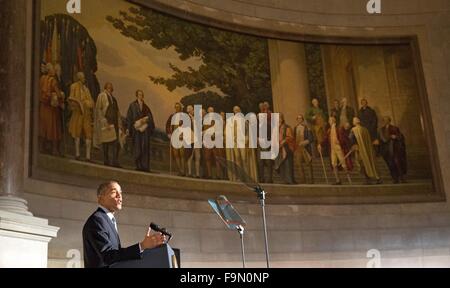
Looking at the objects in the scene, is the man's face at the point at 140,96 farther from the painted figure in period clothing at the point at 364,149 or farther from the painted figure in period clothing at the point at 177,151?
the painted figure in period clothing at the point at 364,149

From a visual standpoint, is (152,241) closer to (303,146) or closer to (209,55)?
(209,55)

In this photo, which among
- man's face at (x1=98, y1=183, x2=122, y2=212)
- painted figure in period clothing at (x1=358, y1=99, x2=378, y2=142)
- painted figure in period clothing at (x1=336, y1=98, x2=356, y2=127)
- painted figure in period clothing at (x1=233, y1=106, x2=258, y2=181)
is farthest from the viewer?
painted figure in period clothing at (x1=358, y1=99, x2=378, y2=142)

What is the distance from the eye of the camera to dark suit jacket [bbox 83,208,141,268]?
3.97m

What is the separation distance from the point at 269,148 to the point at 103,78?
13.4ft

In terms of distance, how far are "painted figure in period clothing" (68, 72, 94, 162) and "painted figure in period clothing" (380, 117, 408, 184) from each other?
23.3 ft

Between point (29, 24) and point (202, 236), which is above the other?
point (29, 24)

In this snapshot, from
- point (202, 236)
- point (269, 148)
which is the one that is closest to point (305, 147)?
point (269, 148)

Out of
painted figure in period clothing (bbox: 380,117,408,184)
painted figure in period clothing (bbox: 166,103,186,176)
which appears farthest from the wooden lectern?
painted figure in period clothing (bbox: 380,117,408,184)

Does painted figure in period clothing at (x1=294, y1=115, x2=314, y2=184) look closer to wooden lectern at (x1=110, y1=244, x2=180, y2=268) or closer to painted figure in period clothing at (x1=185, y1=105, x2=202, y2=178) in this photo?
painted figure in period clothing at (x1=185, y1=105, x2=202, y2=178)

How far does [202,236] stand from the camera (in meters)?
11.2

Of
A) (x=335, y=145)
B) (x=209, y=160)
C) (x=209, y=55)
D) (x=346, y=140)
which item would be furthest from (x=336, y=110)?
(x=209, y=160)
